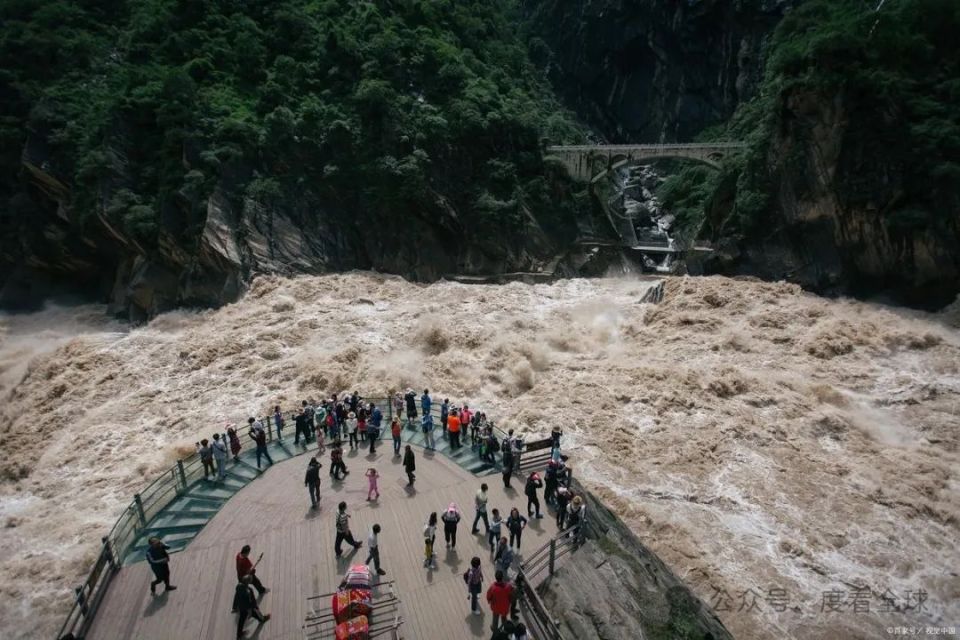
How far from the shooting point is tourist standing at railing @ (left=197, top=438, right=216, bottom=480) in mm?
14211

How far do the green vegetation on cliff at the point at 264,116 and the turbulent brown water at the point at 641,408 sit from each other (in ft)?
32.7

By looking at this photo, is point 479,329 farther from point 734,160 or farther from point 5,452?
point 734,160

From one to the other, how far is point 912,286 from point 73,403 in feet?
153

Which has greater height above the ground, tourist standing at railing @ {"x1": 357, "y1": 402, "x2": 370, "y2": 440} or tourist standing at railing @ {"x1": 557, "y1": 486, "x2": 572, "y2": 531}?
tourist standing at railing @ {"x1": 357, "y1": 402, "x2": 370, "y2": 440}

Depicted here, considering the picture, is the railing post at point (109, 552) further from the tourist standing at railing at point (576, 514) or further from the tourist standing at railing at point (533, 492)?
the tourist standing at railing at point (576, 514)

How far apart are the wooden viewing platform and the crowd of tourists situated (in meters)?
0.22

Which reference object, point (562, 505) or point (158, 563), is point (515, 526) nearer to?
point (562, 505)

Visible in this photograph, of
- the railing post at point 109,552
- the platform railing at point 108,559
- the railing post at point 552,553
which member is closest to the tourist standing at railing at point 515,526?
the railing post at point 552,553

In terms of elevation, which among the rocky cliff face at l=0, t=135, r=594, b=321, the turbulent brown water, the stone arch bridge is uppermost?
the stone arch bridge

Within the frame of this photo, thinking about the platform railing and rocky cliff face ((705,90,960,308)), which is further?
rocky cliff face ((705,90,960,308))

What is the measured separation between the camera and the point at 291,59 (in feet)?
150

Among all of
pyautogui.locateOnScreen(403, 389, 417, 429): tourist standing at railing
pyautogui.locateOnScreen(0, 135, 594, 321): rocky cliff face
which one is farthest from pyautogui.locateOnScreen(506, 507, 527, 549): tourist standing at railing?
pyautogui.locateOnScreen(0, 135, 594, 321): rocky cliff face

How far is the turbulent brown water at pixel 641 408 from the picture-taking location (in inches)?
602

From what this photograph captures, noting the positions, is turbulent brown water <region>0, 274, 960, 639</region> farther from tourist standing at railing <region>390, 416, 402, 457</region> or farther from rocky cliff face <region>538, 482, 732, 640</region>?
tourist standing at railing <region>390, 416, 402, 457</region>
